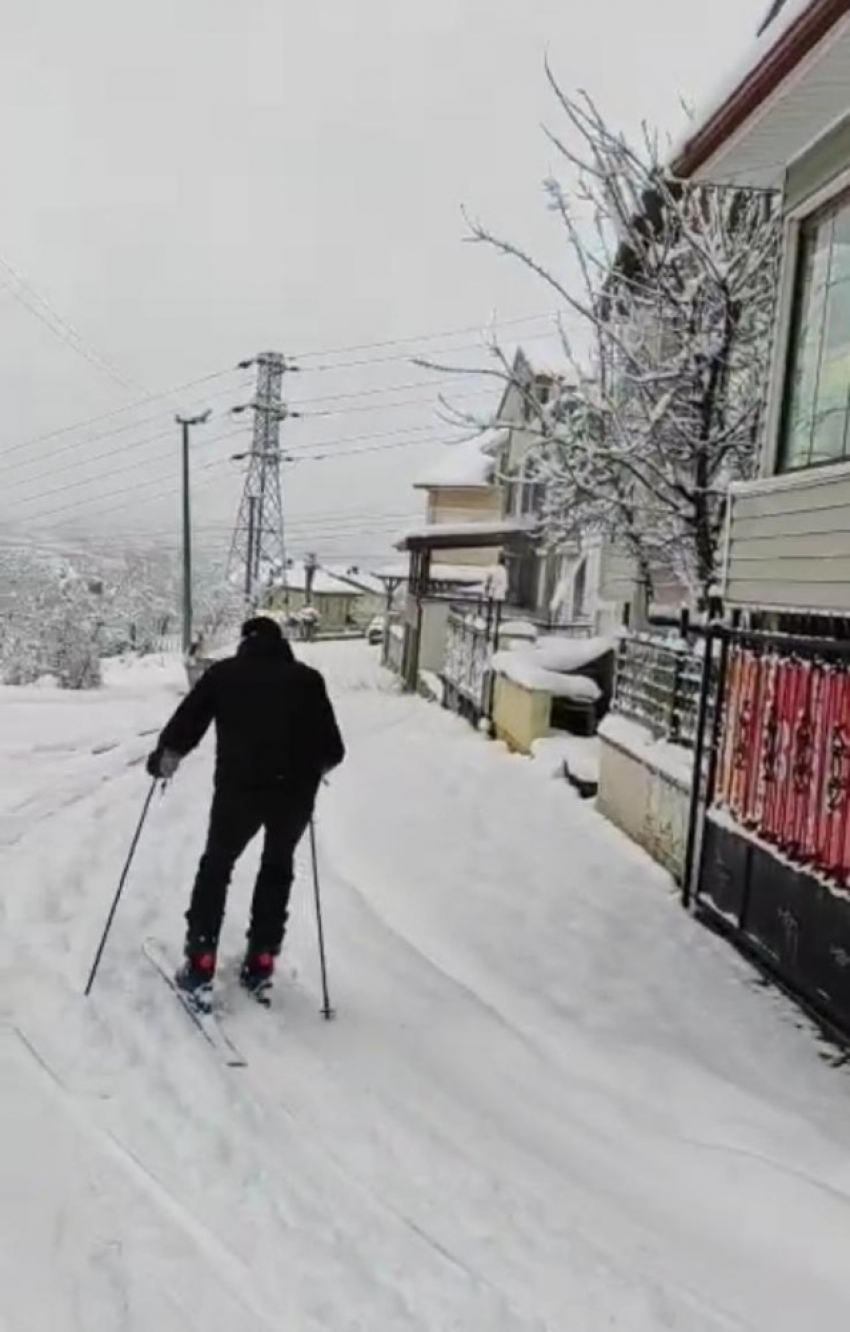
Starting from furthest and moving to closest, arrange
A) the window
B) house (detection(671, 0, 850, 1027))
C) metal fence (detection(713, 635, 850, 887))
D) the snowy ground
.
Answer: the window < metal fence (detection(713, 635, 850, 887)) < house (detection(671, 0, 850, 1027)) < the snowy ground

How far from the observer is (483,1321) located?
3.38 meters

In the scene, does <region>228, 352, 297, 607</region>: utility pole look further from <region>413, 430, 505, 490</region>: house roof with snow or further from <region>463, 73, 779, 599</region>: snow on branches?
<region>463, 73, 779, 599</region>: snow on branches

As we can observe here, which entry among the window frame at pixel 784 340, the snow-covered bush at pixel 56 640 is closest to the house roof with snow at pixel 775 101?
the window frame at pixel 784 340

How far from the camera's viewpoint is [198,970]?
5.68 metres

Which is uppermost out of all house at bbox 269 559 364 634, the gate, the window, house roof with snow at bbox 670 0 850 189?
house roof with snow at bbox 670 0 850 189

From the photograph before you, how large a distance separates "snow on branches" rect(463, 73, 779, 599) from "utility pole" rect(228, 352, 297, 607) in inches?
1272

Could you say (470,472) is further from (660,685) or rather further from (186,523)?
(660,685)

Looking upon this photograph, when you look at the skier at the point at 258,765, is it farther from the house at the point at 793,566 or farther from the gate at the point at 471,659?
the gate at the point at 471,659

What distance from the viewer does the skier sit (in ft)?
19.3

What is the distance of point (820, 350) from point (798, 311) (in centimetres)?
49

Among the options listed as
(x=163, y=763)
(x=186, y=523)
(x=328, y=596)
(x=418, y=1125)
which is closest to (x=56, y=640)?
(x=186, y=523)

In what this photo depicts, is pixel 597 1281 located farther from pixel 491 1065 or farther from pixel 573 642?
pixel 573 642

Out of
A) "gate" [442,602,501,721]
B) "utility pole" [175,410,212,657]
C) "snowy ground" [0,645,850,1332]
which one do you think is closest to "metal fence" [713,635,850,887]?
"snowy ground" [0,645,850,1332]

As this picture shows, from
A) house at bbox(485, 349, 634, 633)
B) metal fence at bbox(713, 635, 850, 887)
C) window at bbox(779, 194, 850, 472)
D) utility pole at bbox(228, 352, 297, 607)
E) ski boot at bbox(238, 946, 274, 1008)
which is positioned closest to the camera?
ski boot at bbox(238, 946, 274, 1008)
